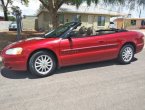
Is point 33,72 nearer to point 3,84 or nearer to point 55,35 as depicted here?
point 3,84

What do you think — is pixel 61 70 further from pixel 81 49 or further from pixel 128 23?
pixel 128 23

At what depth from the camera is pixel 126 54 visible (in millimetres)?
7832

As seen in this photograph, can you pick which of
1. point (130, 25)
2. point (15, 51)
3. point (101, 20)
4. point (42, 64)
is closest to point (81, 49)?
point (42, 64)

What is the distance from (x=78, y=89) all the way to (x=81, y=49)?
1.67 m

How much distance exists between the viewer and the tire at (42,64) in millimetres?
6418

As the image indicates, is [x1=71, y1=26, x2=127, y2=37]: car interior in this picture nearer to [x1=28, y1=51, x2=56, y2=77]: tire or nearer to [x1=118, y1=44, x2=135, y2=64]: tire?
[x1=118, y1=44, x2=135, y2=64]: tire

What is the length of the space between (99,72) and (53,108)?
272cm

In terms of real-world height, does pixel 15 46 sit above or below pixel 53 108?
above

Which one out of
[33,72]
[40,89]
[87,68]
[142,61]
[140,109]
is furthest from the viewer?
[142,61]

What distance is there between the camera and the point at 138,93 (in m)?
5.23

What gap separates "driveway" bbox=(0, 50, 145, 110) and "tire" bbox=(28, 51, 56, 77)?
20 cm

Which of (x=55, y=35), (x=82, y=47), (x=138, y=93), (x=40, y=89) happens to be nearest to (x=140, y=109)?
(x=138, y=93)

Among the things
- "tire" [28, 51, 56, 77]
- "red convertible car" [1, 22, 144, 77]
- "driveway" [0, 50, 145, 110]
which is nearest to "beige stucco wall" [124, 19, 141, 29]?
"red convertible car" [1, 22, 144, 77]

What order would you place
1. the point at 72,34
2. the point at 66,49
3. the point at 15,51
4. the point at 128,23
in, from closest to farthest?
the point at 15,51 < the point at 66,49 < the point at 72,34 < the point at 128,23
